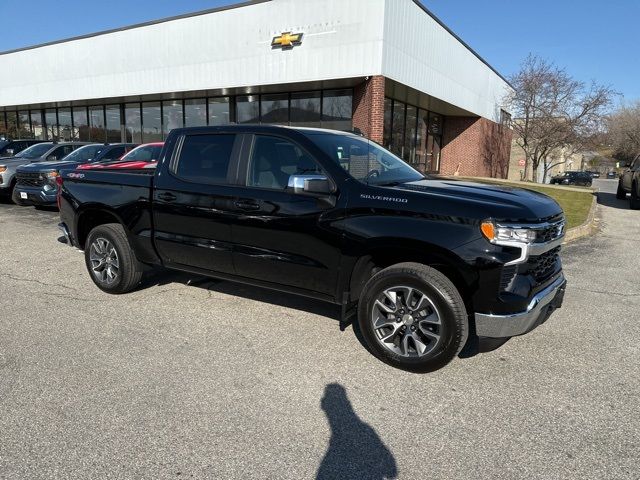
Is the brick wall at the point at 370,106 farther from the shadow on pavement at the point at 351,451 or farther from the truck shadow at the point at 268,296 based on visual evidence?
the shadow on pavement at the point at 351,451

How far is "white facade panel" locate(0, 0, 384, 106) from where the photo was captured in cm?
1578

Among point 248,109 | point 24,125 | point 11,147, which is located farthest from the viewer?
point 24,125

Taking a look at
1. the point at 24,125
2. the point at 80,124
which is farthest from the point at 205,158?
the point at 24,125

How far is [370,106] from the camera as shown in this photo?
16.1 meters

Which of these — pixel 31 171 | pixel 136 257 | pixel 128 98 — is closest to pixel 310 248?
pixel 136 257

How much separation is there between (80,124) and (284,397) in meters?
30.0

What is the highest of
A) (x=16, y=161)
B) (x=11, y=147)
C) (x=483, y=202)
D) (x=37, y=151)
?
(x=11, y=147)

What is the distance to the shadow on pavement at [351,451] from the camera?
8.29ft

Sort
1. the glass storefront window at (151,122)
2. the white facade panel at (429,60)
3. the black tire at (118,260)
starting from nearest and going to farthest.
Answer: the black tire at (118,260) < the white facade panel at (429,60) < the glass storefront window at (151,122)

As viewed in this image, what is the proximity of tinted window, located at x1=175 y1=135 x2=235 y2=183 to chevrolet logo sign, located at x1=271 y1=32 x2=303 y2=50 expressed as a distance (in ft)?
43.9

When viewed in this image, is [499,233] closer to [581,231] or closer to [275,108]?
[581,231]

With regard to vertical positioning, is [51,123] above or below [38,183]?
above

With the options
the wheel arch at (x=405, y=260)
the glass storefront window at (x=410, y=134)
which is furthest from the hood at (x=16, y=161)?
the glass storefront window at (x=410, y=134)

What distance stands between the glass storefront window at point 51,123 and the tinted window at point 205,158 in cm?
3003
